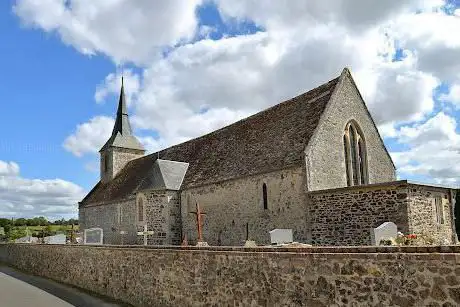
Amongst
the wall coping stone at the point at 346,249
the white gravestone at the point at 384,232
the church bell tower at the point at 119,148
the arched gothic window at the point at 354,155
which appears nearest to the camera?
the wall coping stone at the point at 346,249

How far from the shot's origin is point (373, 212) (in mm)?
17562

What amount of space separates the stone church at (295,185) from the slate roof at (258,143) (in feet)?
0.25

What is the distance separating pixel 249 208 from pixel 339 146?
565 centimetres

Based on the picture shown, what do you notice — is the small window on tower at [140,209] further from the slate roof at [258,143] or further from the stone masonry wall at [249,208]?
the slate roof at [258,143]

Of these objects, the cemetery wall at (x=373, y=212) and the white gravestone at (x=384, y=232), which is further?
the cemetery wall at (x=373, y=212)

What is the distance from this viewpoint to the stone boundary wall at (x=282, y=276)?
5934 mm

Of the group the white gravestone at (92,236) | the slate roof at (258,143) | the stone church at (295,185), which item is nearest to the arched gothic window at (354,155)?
the stone church at (295,185)

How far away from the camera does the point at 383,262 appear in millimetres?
6449

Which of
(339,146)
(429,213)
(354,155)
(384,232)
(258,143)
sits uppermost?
(258,143)

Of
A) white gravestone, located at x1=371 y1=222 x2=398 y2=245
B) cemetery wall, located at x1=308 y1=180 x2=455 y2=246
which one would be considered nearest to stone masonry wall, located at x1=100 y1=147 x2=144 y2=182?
cemetery wall, located at x1=308 y1=180 x2=455 y2=246

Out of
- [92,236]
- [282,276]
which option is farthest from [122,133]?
[282,276]

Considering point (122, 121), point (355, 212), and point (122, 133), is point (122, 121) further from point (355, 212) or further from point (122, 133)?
point (355, 212)

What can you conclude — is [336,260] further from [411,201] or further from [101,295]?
[101,295]

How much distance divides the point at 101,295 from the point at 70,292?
234 centimetres
